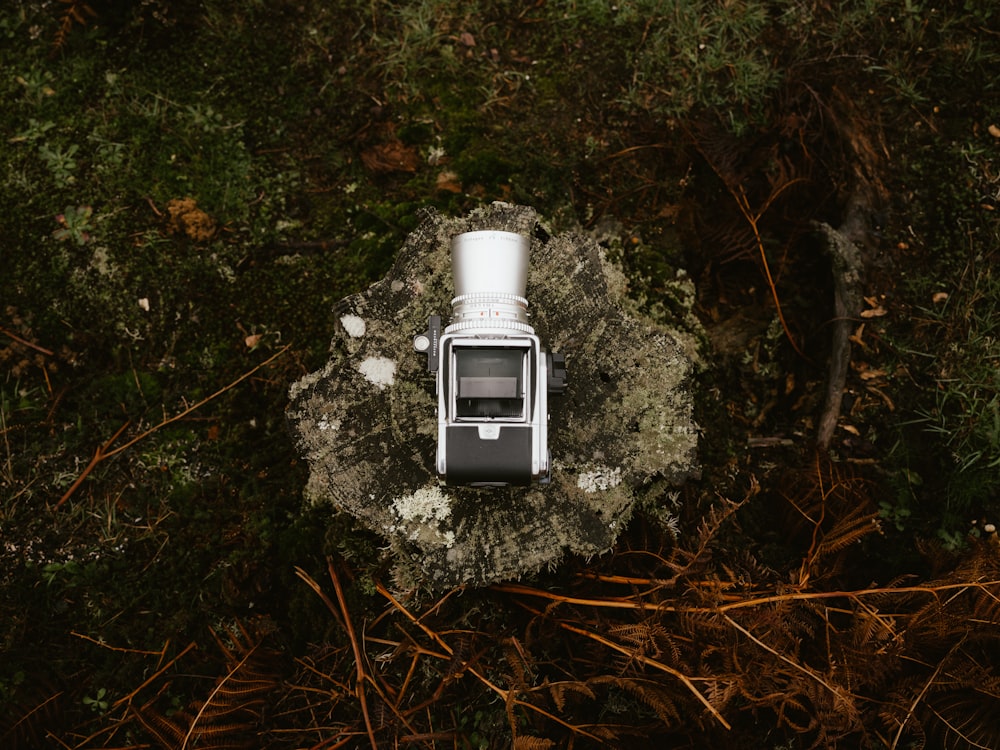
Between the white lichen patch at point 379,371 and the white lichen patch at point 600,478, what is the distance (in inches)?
39.6

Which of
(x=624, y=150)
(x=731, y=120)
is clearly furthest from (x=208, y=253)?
(x=731, y=120)

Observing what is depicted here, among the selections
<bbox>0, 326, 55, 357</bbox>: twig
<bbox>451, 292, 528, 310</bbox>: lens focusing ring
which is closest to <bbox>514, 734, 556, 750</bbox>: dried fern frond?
<bbox>451, 292, 528, 310</bbox>: lens focusing ring

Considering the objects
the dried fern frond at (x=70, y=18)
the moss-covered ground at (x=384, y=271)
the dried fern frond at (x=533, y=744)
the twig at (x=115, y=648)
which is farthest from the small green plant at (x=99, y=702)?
the dried fern frond at (x=70, y=18)

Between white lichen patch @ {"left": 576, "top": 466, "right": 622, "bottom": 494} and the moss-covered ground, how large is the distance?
0.36m

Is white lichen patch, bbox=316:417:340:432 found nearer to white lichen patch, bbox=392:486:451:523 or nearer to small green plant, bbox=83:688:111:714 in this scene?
white lichen patch, bbox=392:486:451:523

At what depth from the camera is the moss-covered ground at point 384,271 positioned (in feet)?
11.0

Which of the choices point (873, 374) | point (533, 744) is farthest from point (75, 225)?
point (873, 374)

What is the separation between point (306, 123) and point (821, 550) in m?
3.68

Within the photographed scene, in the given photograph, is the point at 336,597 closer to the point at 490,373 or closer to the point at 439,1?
the point at 490,373

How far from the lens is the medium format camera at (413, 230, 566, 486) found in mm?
2691

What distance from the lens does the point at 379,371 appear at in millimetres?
3182

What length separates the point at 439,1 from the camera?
163 inches

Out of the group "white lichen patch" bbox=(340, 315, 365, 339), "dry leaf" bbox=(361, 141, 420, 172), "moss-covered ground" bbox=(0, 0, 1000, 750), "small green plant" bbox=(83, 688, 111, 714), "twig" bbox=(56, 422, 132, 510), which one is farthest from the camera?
"dry leaf" bbox=(361, 141, 420, 172)

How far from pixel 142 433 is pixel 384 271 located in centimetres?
164
